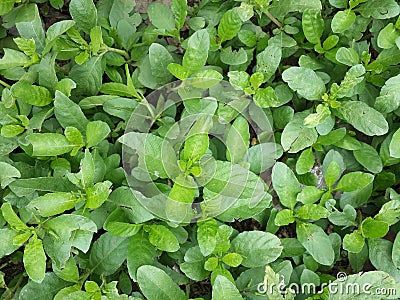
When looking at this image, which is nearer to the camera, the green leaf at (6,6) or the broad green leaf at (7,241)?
the broad green leaf at (7,241)

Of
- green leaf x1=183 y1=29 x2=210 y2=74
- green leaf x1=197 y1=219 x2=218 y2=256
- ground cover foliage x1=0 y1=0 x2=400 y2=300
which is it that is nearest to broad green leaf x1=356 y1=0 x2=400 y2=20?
ground cover foliage x1=0 y1=0 x2=400 y2=300

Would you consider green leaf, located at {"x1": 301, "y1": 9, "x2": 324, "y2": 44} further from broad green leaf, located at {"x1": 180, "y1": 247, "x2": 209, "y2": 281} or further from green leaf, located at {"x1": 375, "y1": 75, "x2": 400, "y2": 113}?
broad green leaf, located at {"x1": 180, "y1": 247, "x2": 209, "y2": 281}

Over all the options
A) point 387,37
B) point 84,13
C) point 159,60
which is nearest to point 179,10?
point 159,60

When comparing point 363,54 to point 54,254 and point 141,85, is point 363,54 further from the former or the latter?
point 54,254

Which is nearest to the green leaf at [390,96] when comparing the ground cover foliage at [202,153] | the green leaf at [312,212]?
the ground cover foliage at [202,153]

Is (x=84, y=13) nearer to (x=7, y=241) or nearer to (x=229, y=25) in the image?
(x=229, y=25)

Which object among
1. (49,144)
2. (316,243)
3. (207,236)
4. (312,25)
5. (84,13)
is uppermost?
(84,13)

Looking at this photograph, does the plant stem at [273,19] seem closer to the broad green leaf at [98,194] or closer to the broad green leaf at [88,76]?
the broad green leaf at [88,76]
